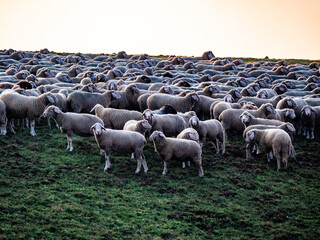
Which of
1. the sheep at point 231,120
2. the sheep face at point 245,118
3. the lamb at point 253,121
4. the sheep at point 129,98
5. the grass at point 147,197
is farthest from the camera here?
the sheep at point 129,98

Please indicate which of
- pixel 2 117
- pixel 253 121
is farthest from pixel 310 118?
pixel 2 117

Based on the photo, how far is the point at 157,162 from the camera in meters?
12.5

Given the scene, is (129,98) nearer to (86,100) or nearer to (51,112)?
(86,100)

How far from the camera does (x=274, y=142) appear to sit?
12344mm

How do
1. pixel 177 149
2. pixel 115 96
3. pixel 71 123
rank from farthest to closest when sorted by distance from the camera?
1. pixel 115 96
2. pixel 71 123
3. pixel 177 149

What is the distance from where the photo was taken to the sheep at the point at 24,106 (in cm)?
1441

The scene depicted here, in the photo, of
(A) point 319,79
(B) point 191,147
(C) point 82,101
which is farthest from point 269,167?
(A) point 319,79

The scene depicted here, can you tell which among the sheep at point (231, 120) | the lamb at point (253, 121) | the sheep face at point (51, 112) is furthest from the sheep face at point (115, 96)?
the lamb at point (253, 121)

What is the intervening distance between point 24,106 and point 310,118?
11.7 meters

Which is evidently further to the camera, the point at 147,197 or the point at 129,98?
the point at 129,98

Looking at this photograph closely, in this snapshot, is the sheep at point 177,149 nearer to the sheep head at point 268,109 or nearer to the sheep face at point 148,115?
the sheep face at point 148,115

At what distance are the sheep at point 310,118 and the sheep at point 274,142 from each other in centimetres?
401

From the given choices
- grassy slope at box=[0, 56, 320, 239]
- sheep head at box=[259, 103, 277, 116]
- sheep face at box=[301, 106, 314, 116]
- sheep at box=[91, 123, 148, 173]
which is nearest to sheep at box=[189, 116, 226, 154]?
grassy slope at box=[0, 56, 320, 239]

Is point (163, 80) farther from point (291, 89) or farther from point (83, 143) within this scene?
point (83, 143)
